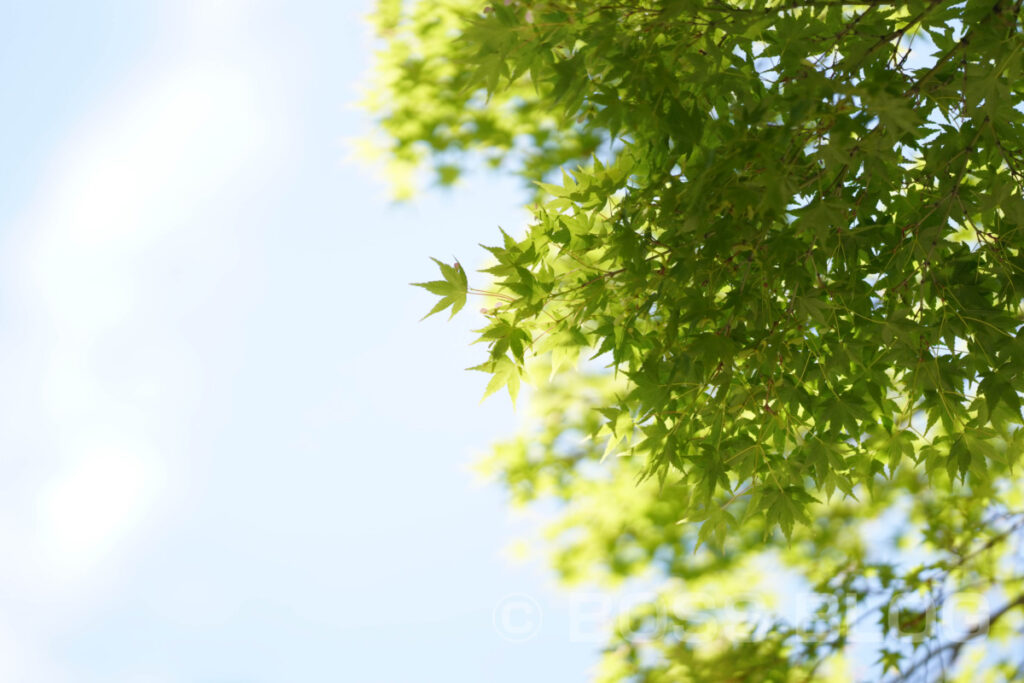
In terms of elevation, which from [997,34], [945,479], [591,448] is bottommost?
[997,34]

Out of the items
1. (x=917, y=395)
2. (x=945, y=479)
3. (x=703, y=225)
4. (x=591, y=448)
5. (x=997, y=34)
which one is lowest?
(x=917, y=395)

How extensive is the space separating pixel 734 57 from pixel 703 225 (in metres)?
0.36

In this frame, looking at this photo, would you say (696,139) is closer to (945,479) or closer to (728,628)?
(728,628)

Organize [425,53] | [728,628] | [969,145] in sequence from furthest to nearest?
[425,53] < [728,628] < [969,145]

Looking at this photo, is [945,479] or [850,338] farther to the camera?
[945,479]

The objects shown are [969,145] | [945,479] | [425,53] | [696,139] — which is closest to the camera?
[696,139]

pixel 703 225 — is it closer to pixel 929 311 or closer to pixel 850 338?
pixel 850 338

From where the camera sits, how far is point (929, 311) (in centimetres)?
198

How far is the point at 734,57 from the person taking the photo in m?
1.79

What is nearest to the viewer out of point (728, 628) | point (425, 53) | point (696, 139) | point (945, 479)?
point (696, 139)

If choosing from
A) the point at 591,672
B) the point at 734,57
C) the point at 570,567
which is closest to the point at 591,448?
the point at 570,567

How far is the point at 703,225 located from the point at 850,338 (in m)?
0.46

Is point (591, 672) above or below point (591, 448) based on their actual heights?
below

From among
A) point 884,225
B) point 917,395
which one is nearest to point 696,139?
point 884,225
